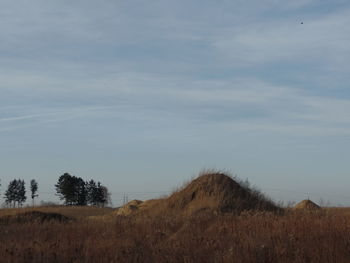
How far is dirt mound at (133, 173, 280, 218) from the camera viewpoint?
67.7ft

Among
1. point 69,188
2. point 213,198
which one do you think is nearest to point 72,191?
point 69,188

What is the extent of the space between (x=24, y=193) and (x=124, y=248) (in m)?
83.5

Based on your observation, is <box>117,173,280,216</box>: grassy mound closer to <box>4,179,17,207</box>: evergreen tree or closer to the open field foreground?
the open field foreground

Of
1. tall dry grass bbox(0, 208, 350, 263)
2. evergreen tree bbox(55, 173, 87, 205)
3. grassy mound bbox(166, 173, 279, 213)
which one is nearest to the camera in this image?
tall dry grass bbox(0, 208, 350, 263)

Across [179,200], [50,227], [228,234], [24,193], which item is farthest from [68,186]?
[228,234]

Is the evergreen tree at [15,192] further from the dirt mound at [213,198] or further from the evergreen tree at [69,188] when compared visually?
the dirt mound at [213,198]

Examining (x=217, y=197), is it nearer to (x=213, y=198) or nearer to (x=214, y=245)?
(x=213, y=198)

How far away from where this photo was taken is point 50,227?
46.8 ft

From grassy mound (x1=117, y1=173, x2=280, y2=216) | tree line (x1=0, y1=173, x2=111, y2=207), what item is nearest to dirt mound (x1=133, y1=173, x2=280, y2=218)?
grassy mound (x1=117, y1=173, x2=280, y2=216)

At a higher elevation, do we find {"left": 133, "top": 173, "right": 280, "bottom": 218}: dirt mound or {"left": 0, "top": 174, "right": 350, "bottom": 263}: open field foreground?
{"left": 133, "top": 173, "right": 280, "bottom": 218}: dirt mound

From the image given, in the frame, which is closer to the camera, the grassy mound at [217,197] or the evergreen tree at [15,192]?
the grassy mound at [217,197]

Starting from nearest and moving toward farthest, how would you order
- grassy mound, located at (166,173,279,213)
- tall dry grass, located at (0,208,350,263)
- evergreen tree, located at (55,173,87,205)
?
tall dry grass, located at (0,208,350,263), grassy mound, located at (166,173,279,213), evergreen tree, located at (55,173,87,205)

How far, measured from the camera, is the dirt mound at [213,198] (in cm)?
2064

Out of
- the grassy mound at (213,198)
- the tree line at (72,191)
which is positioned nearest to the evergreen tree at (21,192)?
the tree line at (72,191)
